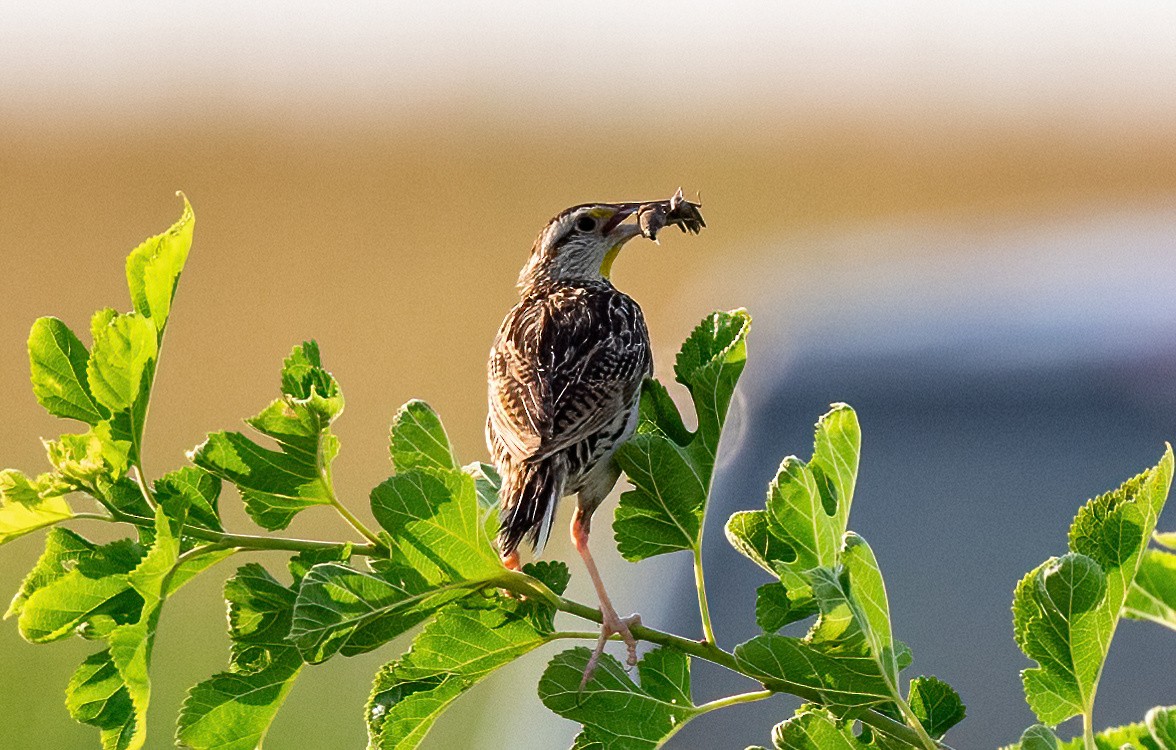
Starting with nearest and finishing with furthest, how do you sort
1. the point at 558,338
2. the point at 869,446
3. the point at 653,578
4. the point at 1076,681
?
the point at 1076,681, the point at 558,338, the point at 869,446, the point at 653,578

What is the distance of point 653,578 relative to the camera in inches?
209

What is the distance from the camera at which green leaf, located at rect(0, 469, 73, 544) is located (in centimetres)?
113

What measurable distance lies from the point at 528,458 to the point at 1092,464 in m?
2.73

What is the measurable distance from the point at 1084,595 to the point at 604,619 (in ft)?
1.14

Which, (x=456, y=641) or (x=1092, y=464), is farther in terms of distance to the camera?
(x=1092, y=464)

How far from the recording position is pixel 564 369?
2.16m

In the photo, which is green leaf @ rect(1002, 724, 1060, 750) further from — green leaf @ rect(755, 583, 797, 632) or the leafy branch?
green leaf @ rect(755, 583, 797, 632)

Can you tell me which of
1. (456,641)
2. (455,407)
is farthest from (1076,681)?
(455,407)

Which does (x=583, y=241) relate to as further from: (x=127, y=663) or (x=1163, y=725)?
(x=1163, y=725)

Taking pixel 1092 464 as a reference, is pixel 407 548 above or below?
below

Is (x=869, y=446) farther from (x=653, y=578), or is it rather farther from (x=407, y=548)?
(x=407, y=548)

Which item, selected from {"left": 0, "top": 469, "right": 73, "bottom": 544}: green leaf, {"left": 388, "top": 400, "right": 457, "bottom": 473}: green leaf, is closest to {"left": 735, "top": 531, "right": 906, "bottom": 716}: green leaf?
{"left": 388, "top": 400, "right": 457, "bottom": 473}: green leaf

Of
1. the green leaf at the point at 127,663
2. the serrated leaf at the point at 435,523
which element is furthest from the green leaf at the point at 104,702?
the serrated leaf at the point at 435,523

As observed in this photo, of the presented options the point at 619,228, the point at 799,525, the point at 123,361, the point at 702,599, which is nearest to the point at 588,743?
the point at 702,599
